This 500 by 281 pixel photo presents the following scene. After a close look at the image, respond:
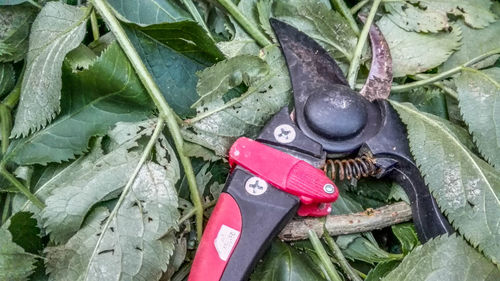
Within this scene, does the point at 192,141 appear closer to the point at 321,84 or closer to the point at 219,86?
the point at 219,86

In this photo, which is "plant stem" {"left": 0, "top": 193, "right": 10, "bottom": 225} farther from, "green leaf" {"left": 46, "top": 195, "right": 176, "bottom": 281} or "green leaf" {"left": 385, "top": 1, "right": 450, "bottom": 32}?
"green leaf" {"left": 385, "top": 1, "right": 450, "bottom": 32}

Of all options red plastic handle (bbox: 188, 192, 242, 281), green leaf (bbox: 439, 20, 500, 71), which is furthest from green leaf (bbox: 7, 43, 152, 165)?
green leaf (bbox: 439, 20, 500, 71)

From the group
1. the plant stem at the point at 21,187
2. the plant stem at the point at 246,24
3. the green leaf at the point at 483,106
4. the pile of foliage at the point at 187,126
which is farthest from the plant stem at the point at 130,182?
the green leaf at the point at 483,106

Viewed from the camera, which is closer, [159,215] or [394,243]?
[159,215]

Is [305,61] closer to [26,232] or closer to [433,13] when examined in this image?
[433,13]

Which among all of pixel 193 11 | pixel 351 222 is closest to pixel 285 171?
pixel 351 222

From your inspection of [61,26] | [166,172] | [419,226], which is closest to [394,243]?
[419,226]

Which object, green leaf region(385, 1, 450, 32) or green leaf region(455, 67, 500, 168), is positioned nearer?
green leaf region(455, 67, 500, 168)
